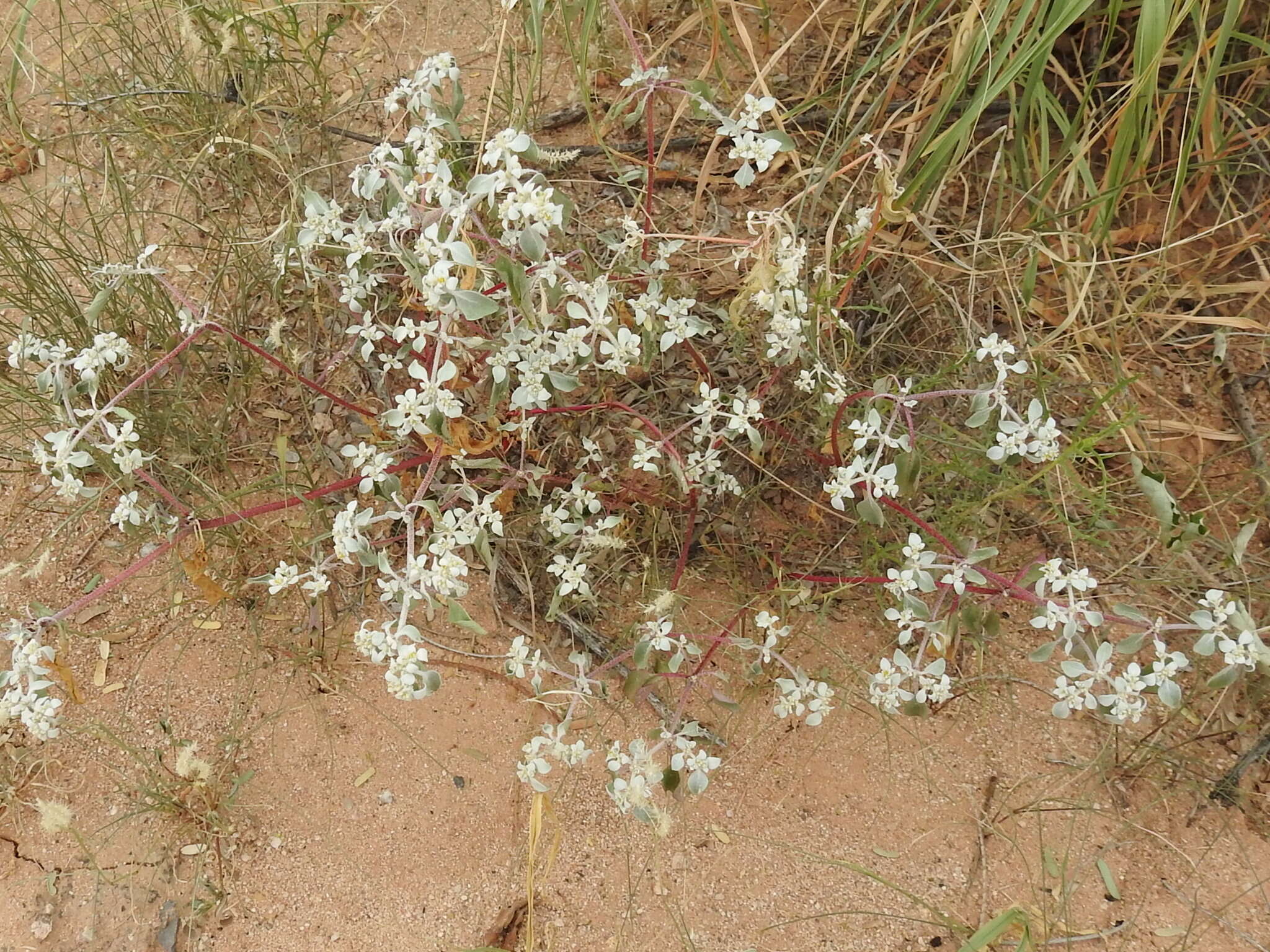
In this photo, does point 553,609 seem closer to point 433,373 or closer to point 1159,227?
point 433,373

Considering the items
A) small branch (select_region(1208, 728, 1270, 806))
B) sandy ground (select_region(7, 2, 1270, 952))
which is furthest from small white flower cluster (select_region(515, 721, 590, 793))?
small branch (select_region(1208, 728, 1270, 806))

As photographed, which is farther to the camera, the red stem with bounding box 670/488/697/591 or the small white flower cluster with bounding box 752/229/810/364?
the red stem with bounding box 670/488/697/591

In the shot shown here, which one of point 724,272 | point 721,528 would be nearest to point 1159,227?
point 724,272

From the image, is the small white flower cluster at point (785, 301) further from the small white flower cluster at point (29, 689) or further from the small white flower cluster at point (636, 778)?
the small white flower cluster at point (29, 689)

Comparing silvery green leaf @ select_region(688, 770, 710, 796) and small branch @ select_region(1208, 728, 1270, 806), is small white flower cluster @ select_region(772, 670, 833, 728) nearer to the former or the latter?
silvery green leaf @ select_region(688, 770, 710, 796)

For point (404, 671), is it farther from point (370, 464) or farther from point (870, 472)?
point (870, 472)

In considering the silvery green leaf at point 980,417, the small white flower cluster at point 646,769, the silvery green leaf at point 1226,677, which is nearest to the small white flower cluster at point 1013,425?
the silvery green leaf at point 980,417

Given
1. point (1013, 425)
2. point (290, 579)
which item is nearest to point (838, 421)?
point (1013, 425)

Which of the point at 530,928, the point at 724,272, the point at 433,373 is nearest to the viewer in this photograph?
the point at 433,373
